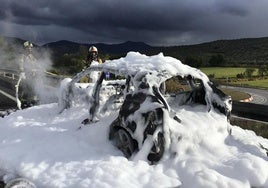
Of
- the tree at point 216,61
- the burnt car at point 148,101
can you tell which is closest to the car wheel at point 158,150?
the burnt car at point 148,101

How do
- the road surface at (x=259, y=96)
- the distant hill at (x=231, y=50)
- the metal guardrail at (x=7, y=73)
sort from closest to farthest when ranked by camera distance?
the road surface at (x=259, y=96) < the metal guardrail at (x=7, y=73) < the distant hill at (x=231, y=50)

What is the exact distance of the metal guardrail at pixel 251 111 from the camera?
15.4 m

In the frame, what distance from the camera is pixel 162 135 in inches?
294

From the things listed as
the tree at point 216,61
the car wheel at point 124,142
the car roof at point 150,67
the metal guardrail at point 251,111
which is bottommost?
the tree at point 216,61

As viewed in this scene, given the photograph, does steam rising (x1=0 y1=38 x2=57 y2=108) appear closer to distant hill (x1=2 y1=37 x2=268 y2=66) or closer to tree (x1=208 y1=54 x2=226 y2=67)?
tree (x1=208 y1=54 x2=226 y2=67)

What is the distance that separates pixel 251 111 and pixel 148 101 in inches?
358

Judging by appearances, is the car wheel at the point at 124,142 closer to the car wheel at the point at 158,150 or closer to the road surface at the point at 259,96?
the car wheel at the point at 158,150

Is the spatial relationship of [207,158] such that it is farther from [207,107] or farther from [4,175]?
[4,175]

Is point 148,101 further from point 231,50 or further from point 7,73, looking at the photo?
point 231,50

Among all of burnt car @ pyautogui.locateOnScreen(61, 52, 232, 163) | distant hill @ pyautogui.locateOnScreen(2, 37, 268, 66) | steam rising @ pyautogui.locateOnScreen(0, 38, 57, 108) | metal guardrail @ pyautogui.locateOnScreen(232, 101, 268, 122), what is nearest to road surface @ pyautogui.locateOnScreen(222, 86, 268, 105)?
steam rising @ pyautogui.locateOnScreen(0, 38, 57, 108)

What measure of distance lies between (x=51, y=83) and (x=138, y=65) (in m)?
19.0

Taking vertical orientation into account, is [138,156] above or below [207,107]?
below

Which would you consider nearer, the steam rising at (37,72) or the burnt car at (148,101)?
the burnt car at (148,101)

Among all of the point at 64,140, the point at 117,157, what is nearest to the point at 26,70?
the point at 64,140
